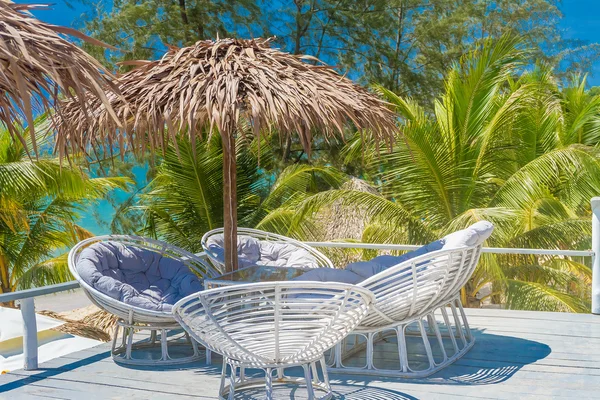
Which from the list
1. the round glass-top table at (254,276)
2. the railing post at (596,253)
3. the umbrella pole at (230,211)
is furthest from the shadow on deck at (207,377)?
the railing post at (596,253)

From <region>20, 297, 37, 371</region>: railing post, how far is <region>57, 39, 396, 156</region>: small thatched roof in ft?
3.57

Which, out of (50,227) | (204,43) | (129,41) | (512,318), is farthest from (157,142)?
(129,41)

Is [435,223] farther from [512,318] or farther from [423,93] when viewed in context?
[423,93]

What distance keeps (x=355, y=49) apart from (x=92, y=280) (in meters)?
14.1

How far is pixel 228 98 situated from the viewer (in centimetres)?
402

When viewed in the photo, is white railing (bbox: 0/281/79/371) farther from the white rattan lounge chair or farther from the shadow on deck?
the white rattan lounge chair

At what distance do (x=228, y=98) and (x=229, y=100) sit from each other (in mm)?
13

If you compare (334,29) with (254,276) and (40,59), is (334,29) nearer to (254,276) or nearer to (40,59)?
(254,276)

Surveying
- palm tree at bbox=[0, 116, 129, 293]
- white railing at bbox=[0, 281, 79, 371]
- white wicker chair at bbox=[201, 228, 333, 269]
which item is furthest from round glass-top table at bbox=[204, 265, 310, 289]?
palm tree at bbox=[0, 116, 129, 293]

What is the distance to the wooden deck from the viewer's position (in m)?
3.78

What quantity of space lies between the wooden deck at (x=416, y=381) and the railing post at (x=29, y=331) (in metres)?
0.07

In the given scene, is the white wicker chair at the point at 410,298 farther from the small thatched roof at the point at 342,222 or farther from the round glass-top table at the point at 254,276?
the small thatched roof at the point at 342,222

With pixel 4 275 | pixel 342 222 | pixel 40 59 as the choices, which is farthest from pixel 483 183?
pixel 40 59

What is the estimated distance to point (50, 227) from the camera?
11.4 meters
